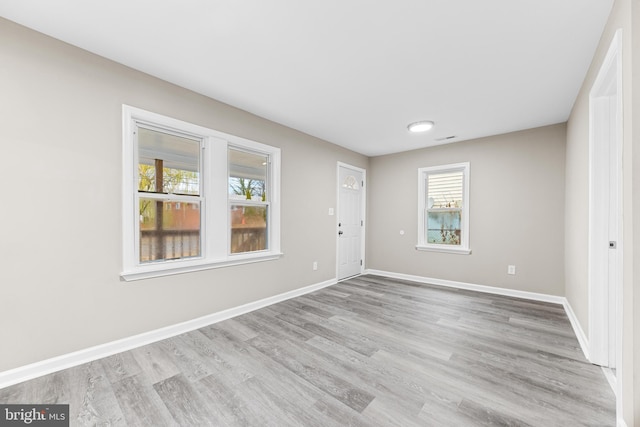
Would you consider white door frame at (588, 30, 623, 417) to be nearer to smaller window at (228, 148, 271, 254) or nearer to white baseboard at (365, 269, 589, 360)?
white baseboard at (365, 269, 589, 360)

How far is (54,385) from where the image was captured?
73.7 inches

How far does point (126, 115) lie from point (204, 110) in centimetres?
79

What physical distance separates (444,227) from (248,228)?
3505mm

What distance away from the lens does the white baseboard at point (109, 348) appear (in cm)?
190

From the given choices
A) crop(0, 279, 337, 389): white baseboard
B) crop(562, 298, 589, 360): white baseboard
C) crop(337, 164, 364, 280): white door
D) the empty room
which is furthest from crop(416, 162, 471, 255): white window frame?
crop(0, 279, 337, 389): white baseboard

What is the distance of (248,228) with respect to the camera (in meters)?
3.56

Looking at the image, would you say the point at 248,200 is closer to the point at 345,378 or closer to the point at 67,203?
the point at 67,203

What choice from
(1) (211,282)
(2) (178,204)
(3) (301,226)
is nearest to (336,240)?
(3) (301,226)

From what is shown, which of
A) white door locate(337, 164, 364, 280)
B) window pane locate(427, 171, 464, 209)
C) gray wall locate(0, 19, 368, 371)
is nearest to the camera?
gray wall locate(0, 19, 368, 371)

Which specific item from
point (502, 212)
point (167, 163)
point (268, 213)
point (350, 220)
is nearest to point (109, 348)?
point (167, 163)

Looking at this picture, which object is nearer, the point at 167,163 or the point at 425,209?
the point at 167,163

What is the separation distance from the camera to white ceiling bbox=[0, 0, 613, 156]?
174 cm

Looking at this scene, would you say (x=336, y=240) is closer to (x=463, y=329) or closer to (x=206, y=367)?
(x=463, y=329)

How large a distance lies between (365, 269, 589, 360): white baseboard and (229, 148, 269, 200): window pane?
10.4ft
